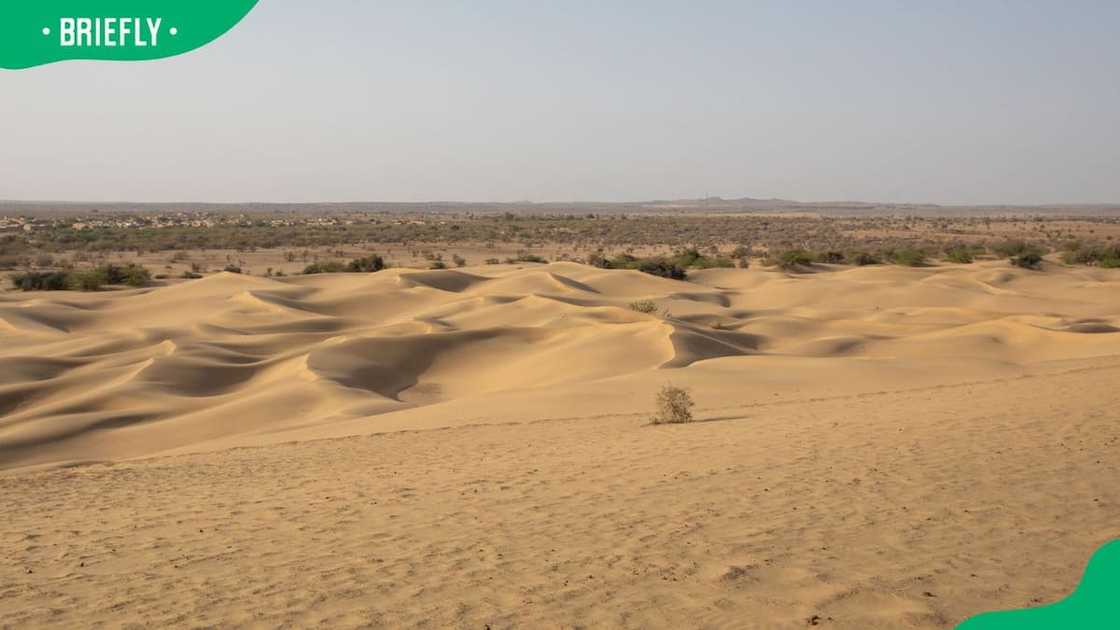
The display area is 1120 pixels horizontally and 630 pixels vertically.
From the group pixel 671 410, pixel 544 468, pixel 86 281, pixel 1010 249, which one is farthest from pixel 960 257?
pixel 544 468

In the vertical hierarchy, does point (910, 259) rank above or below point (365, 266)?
above

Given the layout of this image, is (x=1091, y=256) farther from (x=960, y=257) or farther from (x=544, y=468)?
(x=544, y=468)

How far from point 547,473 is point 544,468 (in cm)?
33

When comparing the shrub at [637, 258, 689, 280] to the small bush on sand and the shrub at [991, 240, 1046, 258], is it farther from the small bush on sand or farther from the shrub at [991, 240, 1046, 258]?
the small bush on sand

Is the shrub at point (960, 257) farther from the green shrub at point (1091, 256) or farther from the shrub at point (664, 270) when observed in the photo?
the shrub at point (664, 270)

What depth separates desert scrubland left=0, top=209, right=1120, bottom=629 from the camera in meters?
6.25

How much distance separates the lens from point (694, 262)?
161 feet

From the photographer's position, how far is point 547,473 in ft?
34.5

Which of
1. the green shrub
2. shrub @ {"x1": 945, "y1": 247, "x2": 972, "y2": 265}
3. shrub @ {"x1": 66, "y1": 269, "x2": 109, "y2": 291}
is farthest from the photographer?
shrub @ {"x1": 945, "y1": 247, "x2": 972, "y2": 265}

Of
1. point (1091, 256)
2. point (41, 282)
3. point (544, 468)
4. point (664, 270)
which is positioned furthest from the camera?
point (1091, 256)

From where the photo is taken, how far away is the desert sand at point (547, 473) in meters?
6.23

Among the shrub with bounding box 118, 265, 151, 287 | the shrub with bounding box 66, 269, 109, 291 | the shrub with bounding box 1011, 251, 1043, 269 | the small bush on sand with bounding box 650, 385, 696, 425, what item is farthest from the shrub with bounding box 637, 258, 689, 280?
the small bush on sand with bounding box 650, 385, 696, 425

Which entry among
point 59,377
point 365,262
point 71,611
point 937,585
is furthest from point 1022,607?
point 365,262

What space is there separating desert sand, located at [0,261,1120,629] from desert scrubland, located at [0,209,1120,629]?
0.04m
